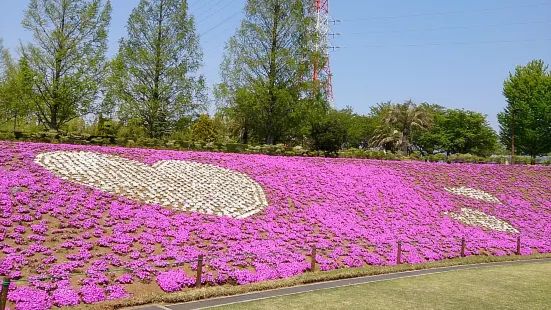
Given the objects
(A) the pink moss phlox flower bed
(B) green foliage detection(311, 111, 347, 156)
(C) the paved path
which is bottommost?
(C) the paved path

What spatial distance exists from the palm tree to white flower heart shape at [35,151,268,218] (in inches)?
1531

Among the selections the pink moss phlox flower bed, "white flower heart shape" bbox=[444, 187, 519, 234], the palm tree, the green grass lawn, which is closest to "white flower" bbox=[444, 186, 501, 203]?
the pink moss phlox flower bed

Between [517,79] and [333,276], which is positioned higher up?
[517,79]

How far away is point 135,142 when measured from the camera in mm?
26297

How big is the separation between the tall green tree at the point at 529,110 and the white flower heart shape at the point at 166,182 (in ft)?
124

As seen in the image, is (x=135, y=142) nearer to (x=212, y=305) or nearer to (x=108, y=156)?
(x=108, y=156)

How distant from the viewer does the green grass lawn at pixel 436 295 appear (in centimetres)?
1070

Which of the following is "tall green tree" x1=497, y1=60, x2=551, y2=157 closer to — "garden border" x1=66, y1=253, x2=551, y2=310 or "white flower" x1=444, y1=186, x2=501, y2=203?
"white flower" x1=444, y1=186, x2=501, y2=203

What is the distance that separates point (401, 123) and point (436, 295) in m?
48.7

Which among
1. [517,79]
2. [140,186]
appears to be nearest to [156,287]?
[140,186]

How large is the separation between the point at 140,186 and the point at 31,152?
16.6 feet

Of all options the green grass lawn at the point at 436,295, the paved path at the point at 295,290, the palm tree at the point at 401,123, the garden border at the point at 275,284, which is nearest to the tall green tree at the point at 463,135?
the palm tree at the point at 401,123

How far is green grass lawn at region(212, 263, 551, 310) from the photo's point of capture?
10.7 m

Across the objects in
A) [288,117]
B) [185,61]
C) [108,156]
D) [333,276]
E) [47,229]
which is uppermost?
[185,61]
